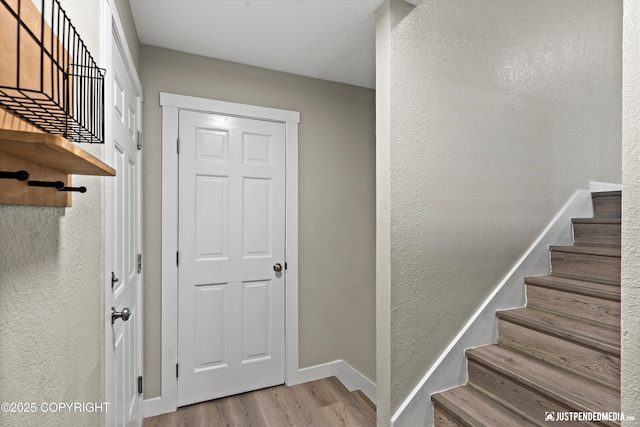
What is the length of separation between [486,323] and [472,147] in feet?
3.48

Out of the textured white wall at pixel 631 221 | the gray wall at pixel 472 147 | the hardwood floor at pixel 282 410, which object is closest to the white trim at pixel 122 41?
the gray wall at pixel 472 147

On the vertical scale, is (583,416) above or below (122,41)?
below

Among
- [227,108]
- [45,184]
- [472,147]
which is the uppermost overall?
[227,108]

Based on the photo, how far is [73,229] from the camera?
0.89 metres

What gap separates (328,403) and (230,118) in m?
2.16

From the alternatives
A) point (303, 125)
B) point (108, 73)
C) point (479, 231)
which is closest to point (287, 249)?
point (303, 125)

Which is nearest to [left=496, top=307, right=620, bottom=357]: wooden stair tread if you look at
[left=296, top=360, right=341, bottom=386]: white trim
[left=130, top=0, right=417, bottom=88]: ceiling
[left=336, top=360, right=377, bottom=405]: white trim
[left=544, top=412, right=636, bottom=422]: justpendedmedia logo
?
[left=544, top=412, right=636, bottom=422]: justpendedmedia logo

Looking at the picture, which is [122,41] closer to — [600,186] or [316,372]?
[316,372]

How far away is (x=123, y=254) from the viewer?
1.55 m

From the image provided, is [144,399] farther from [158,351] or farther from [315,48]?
[315,48]

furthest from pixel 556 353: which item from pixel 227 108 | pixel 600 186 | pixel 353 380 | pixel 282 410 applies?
pixel 227 108

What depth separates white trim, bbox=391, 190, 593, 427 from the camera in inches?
69.2

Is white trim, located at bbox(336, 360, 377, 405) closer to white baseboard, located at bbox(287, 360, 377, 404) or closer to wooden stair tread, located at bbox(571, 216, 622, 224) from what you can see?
white baseboard, located at bbox(287, 360, 377, 404)

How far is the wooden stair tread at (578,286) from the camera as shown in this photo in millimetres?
1697
